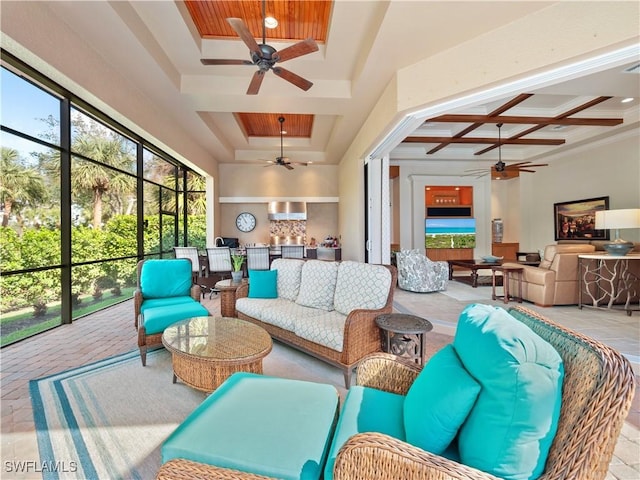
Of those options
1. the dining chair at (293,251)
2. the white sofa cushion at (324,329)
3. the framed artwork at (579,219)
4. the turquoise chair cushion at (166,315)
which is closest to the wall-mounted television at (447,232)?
the framed artwork at (579,219)

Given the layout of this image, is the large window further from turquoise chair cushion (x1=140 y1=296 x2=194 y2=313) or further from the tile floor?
turquoise chair cushion (x1=140 y1=296 x2=194 y2=313)

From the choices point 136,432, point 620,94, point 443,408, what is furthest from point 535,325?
point 620,94

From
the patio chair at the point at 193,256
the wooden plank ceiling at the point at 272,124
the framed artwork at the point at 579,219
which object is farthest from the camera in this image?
the framed artwork at the point at 579,219

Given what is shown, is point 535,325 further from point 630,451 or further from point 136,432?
point 136,432

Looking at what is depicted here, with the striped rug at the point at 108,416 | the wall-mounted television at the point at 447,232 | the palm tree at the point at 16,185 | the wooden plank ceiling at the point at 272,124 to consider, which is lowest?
the striped rug at the point at 108,416

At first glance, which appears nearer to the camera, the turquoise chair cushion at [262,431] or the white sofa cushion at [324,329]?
the turquoise chair cushion at [262,431]

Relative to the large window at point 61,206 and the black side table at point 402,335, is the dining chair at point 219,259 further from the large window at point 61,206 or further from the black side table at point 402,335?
the black side table at point 402,335

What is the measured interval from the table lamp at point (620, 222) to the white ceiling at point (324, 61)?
1.73 meters

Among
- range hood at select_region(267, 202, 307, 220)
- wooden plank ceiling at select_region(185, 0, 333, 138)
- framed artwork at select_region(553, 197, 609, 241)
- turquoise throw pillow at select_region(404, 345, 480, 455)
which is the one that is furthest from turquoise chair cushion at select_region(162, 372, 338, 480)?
framed artwork at select_region(553, 197, 609, 241)

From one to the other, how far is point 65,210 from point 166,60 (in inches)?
93.8

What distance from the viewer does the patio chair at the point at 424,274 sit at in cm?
582

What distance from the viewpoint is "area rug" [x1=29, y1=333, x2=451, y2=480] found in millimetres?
1631

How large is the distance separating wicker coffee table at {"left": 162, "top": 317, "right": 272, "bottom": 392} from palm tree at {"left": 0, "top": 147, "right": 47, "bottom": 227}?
2818mm

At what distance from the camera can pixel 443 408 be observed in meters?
Result: 1.00
